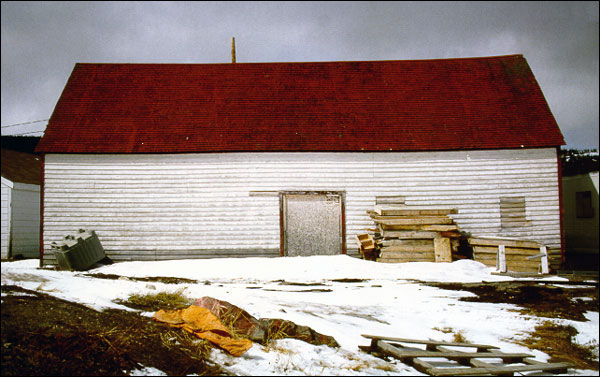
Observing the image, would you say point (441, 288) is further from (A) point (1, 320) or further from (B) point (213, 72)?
(B) point (213, 72)

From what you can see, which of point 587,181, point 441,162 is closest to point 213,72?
point 441,162

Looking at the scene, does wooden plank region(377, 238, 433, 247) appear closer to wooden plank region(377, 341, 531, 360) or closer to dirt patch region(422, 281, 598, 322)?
dirt patch region(422, 281, 598, 322)

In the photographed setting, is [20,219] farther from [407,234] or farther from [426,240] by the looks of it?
[426,240]

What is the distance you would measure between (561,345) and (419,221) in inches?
285

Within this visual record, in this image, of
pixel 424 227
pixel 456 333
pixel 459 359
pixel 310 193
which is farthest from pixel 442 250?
pixel 459 359

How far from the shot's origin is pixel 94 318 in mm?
5133

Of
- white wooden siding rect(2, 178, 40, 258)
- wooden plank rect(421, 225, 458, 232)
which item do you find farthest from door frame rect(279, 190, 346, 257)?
white wooden siding rect(2, 178, 40, 258)

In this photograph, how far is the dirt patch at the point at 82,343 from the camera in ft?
12.7

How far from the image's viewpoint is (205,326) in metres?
5.06

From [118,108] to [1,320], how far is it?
13.3m

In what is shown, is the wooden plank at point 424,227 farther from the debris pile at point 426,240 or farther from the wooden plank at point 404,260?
the wooden plank at point 404,260

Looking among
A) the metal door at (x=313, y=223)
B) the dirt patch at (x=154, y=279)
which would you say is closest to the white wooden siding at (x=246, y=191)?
the metal door at (x=313, y=223)

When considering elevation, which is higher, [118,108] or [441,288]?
[118,108]

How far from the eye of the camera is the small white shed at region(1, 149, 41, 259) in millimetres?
16469
